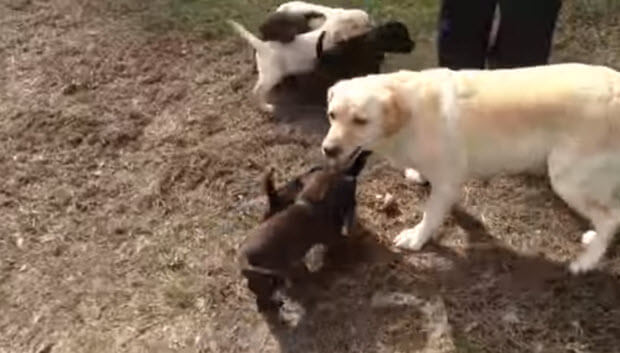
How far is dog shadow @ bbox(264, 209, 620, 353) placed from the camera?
3145mm

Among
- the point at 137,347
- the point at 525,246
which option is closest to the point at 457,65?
the point at 525,246

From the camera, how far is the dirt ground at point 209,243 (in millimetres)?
3201

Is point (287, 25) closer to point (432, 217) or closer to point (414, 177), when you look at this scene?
point (414, 177)

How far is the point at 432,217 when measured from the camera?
3.42 metres

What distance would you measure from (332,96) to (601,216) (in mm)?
928

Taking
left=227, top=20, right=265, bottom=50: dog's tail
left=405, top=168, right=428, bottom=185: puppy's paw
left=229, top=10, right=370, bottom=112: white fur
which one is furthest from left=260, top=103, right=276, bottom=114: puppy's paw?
left=405, top=168, right=428, bottom=185: puppy's paw

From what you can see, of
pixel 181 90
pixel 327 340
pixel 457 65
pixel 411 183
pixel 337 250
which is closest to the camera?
pixel 327 340

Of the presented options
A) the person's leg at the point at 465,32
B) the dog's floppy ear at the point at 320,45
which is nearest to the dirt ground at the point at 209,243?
the dog's floppy ear at the point at 320,45

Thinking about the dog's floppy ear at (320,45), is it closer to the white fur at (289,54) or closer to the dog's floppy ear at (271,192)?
the white fur at (289,54)

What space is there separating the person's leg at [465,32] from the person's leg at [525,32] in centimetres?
6

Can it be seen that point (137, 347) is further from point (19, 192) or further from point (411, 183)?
point (411, 183)

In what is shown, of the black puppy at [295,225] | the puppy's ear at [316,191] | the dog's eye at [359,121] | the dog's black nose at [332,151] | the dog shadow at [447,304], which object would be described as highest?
the dog's eye at [359,121]

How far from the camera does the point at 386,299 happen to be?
10.8 feet

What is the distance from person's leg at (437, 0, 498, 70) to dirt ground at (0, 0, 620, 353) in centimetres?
55
